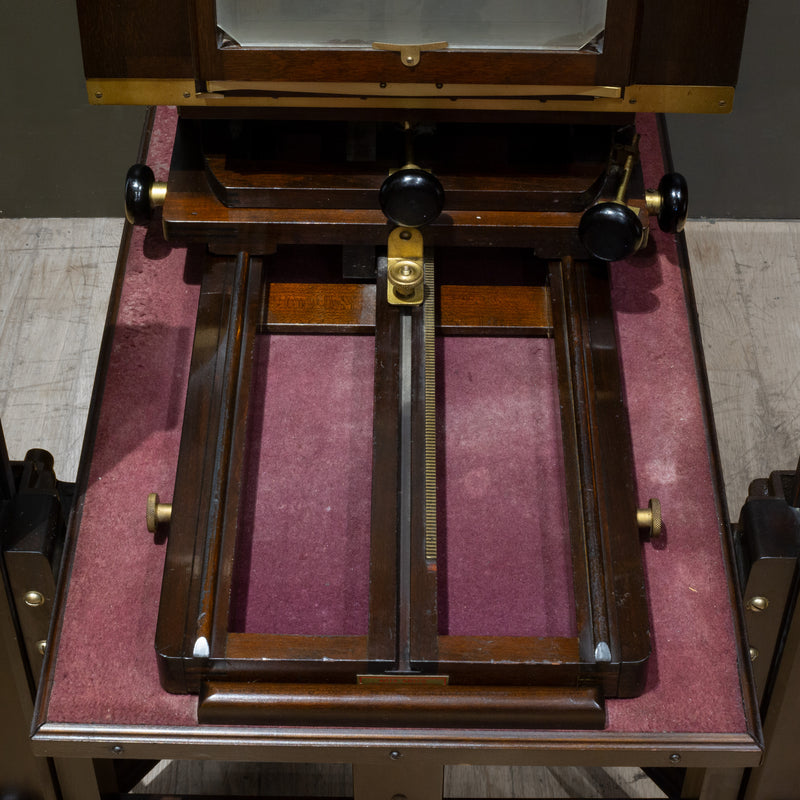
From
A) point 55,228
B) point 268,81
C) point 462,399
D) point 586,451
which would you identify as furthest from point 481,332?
point 55,228

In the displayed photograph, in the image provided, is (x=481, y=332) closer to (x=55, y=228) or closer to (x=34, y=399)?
(x=34, y=399)

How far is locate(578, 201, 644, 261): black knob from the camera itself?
72.2 inches

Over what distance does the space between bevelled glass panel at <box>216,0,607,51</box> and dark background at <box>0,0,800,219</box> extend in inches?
39.7

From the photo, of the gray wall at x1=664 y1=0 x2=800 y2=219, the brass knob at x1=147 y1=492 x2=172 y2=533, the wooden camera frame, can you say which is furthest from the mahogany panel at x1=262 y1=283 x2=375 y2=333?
the gray wall at x1=664 y1=0 x2=800 y2=219

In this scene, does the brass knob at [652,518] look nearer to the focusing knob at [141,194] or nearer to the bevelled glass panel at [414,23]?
the bevelled glass panel at [414,23]

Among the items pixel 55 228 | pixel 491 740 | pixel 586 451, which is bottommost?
pixel 491 740

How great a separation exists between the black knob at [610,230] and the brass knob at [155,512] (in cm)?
67

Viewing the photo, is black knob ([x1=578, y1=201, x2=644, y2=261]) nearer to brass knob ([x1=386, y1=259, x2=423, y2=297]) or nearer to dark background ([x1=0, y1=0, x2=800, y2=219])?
brass knob ([x1=386, y1=259, x2=423, y2=297])

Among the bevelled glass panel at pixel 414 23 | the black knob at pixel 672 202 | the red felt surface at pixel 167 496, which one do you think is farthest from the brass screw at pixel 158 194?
the black knob at pixel 672 202

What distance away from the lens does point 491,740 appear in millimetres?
1675

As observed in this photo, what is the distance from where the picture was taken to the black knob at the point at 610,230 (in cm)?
183

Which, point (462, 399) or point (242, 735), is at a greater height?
point (462, 399)

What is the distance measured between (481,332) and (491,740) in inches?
25.8

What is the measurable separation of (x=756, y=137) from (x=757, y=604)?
139 centimetres
